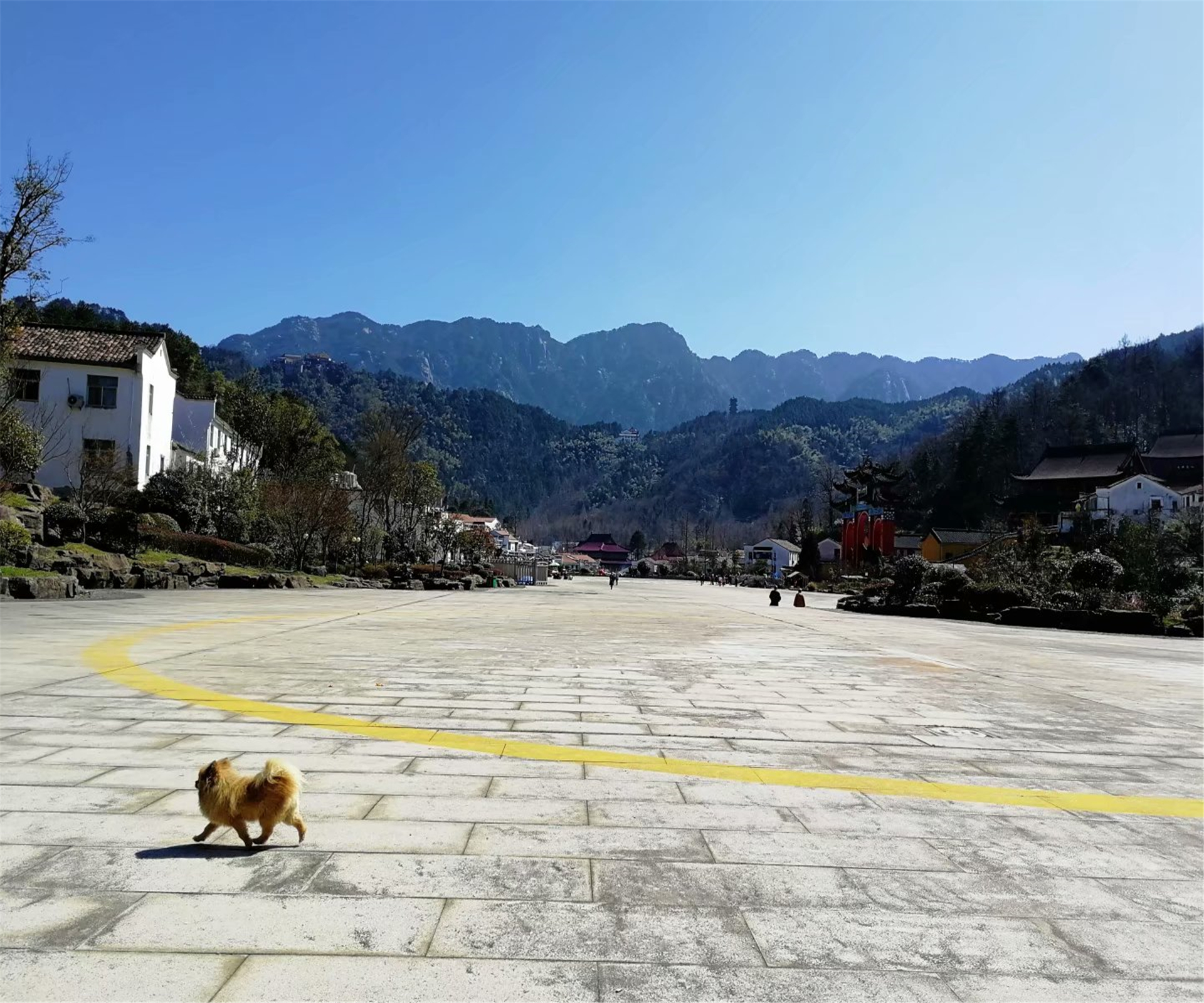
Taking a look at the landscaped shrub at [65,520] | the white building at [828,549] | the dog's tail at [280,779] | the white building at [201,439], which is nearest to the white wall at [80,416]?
the white building at [201,439]

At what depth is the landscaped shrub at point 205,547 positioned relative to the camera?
28.3m

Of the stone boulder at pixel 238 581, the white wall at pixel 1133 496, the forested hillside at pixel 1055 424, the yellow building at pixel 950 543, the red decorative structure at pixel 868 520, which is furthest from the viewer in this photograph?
the forested hillside at pixel 1055 424

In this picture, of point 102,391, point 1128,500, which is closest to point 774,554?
point 1128,500

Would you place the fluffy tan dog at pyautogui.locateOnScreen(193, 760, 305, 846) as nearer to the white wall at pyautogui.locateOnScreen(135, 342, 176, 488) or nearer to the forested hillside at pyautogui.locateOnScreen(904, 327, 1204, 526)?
the white wall at pyautogui.locateOnScreen(135, 342, 176, 488)

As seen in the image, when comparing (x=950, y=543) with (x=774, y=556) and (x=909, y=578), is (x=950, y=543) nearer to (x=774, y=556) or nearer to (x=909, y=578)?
(x=774, y=556)

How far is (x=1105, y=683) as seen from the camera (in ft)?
33.5

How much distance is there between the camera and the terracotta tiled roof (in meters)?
32.1

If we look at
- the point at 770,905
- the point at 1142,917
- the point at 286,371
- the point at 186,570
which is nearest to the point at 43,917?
the point at 770,905

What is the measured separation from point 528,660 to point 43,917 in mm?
7422

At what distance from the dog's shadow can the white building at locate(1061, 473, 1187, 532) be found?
58.5 metres

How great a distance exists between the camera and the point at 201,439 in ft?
140

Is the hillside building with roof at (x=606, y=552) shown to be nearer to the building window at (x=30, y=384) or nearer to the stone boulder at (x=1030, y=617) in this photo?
the building window at (x=30, y=384)

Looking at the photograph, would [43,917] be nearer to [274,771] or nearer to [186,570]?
[274,771]

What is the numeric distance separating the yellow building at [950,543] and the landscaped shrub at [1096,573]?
4856 cm
